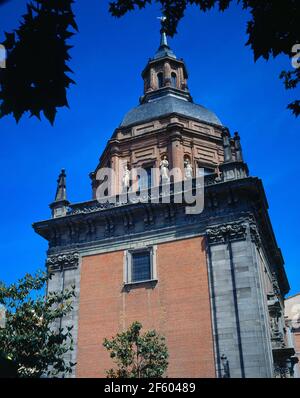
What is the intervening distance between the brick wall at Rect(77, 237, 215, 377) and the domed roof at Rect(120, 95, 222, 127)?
10619 mm

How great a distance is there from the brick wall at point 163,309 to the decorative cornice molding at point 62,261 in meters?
0.99

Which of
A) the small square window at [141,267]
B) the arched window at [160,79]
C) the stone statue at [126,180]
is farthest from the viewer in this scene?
the arched window at [160,79]

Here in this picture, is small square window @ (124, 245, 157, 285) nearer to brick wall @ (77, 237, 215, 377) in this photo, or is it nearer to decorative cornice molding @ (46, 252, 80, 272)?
brick wall @ (77, 237, 215, 377)

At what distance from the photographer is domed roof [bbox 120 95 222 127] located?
29686 mm

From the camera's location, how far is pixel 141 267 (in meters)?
22.1

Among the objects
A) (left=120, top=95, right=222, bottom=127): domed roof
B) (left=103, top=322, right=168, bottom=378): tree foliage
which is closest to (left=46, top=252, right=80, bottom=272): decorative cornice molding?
(left=103, top=322, right=168, bottom=378): tree foliage

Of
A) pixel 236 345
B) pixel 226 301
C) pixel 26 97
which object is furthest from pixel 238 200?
pixel 26 97

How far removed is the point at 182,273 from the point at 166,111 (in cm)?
1243

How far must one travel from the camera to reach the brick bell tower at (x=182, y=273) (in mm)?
18938

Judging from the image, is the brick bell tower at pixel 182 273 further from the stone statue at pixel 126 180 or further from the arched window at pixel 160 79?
the arched window at pixel 160 79

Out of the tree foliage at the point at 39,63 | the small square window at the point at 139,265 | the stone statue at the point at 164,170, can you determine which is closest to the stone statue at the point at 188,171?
the stone statue at the point at 164,170

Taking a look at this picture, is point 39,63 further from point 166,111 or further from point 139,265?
point 166,111

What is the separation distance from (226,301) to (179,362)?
3.12 meters
